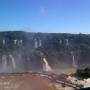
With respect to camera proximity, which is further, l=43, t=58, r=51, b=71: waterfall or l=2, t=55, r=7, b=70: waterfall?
l=2, t=55, r=7, b=70: waterfall

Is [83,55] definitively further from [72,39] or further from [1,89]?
[1,89]

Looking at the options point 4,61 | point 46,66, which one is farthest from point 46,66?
point 4,61

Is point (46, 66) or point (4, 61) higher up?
point (4, 61)

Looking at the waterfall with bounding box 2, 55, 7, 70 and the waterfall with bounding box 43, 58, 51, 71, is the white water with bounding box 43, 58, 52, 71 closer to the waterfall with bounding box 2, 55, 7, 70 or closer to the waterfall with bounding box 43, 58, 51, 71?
the waterfall with bounding box 43, 58, 51, 71

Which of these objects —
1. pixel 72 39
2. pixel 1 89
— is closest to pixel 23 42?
pixel 72 39

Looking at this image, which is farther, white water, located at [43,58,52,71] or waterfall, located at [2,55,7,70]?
waterfall, located at [2,55,7,70]

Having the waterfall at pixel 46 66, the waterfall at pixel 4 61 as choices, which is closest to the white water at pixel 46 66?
the waterfall at pixel 46 66

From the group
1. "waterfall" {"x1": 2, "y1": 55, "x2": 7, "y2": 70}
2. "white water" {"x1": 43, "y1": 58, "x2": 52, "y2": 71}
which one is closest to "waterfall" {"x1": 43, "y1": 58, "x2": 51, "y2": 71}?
"white water" {"x1": 43, "y1": 58, "x2": 52, "y2": 71}

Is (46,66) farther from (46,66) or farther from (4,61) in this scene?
(4,61)

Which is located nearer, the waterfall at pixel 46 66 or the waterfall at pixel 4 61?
the waterfall at pixel 46 66

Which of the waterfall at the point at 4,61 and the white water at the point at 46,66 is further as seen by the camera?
the waterfall at the point at 4,61

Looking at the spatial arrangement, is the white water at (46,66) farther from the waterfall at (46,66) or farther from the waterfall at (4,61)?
the waterfall at (4,61)
